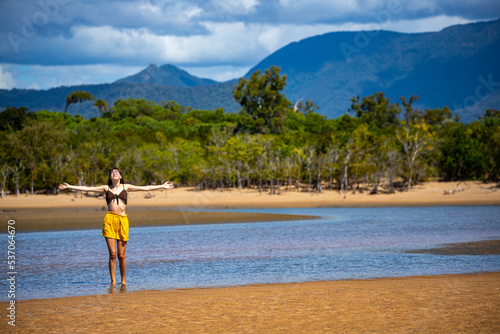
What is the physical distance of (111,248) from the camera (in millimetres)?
11016

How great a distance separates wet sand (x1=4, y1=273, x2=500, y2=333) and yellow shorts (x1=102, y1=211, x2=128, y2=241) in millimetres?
1094

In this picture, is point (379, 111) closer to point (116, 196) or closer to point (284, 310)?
point (116, 196)

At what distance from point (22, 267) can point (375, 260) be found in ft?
30.9

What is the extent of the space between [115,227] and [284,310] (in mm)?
4109

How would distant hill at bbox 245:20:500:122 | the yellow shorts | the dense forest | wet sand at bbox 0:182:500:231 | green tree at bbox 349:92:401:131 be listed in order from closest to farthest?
the yellow shorts < wet sand at bbox 0:182:500:231 < the dense forest < green tree at bbox 349:92:401:131 < distant hill at bbox 245:20:500:122

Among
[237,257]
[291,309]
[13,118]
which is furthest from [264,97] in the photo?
[291,309]

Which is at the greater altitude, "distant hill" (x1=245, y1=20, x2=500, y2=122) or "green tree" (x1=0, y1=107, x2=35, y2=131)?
"distant hill" (x1=245, y1=20, x2=500, y2=122)

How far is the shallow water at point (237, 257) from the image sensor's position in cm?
1237

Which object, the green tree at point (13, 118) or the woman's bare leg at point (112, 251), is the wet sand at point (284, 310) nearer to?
the woman's bare leg at point (112, 251)

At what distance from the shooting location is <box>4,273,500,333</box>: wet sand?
7469 millimetres

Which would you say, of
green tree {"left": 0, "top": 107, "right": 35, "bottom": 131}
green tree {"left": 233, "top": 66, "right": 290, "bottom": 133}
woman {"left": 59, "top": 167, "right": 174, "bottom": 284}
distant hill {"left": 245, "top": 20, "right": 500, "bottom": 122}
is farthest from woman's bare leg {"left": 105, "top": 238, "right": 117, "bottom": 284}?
distant hill {"left": 245, "top": 20, "right": 500, "bottom": 122}

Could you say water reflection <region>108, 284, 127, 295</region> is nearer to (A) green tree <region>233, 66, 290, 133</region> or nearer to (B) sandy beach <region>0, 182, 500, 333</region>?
(B) sandy beach <region>0, 182, 500, 333</region>

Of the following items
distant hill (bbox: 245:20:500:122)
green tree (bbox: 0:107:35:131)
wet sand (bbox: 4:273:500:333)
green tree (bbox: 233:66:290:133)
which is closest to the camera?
wet sand (bbox: 4:273:500:333)

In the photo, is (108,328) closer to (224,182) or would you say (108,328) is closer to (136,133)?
(224,182)
